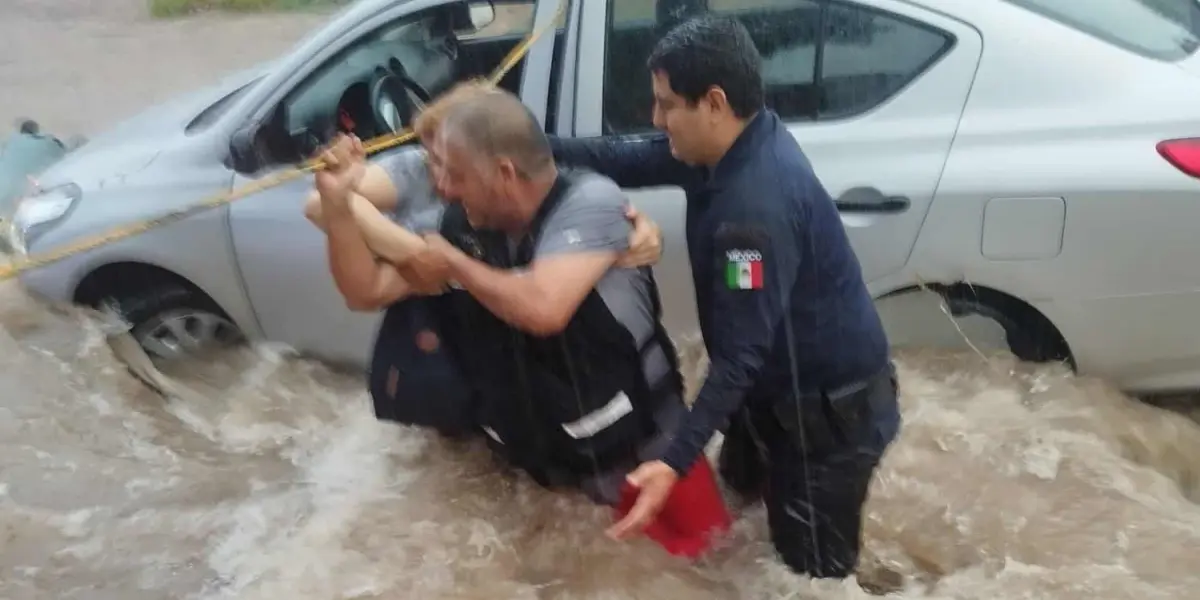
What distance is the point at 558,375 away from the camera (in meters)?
2.35

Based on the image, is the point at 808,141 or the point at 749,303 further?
the point at 808,141

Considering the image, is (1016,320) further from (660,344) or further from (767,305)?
(767,305)

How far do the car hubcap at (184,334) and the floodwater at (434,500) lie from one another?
0.24 ft

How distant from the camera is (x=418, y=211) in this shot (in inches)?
100.0

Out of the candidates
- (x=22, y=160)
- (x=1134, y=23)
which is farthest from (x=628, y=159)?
(x=22, y=160)

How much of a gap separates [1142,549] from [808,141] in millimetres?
1423

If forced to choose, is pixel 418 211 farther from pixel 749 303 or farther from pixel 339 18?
pixel 339 18

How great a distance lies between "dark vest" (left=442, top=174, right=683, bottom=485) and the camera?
228 cm

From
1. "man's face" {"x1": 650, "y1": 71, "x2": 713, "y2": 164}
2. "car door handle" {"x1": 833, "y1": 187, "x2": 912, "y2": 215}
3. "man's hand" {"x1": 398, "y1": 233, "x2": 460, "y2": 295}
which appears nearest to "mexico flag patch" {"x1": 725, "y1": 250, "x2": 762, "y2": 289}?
"man's face" {"x1": 650, "y1": 71, "x2": 713, "y2": 164}

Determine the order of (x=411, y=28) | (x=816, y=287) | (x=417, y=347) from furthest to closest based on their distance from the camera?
(x=411, y=28), (x=417, y=347), (x=816, y=287)

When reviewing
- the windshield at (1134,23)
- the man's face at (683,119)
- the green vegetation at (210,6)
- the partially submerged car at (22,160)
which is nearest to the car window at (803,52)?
the windshield at (1134,23)

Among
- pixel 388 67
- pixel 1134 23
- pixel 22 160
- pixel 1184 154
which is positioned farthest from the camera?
pixel 22 160

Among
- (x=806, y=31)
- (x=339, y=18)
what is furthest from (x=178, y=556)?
(x=806, y=31)

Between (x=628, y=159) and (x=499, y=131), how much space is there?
502mm
